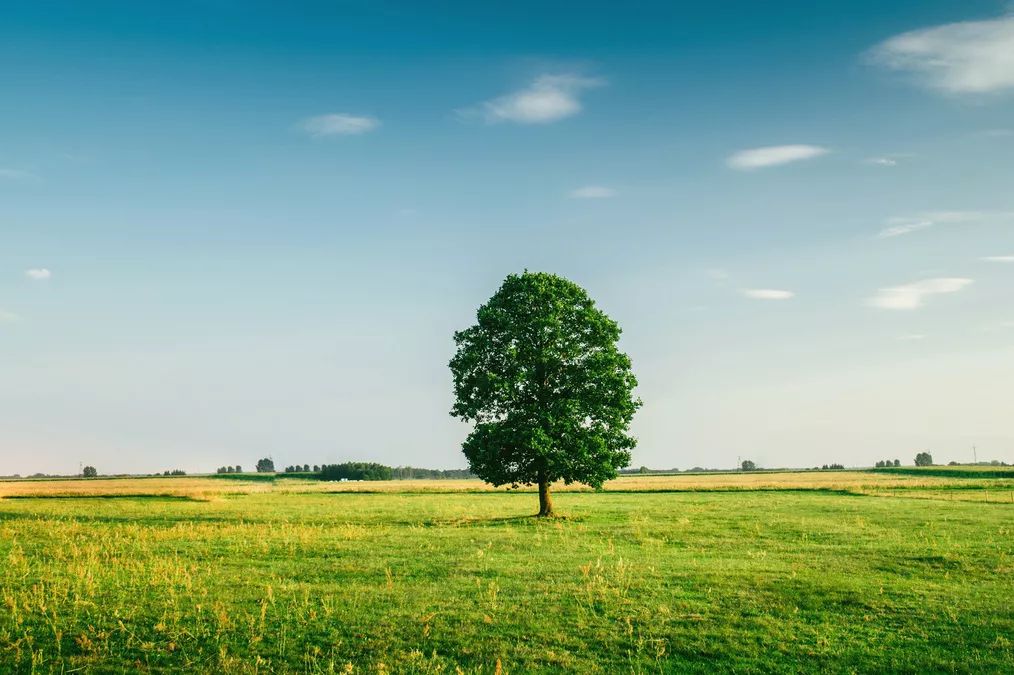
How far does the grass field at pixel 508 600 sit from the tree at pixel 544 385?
921cm

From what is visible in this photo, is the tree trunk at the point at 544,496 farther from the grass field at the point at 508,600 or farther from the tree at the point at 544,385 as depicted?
the grass field at the point at 508,600

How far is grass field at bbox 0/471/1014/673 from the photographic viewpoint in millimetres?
16906

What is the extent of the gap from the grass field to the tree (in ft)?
30.2

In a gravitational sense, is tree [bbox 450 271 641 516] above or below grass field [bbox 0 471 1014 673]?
above

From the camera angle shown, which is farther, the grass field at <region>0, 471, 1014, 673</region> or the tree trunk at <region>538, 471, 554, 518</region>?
the tree trunk at <region>538, 471, 554, 518</region>

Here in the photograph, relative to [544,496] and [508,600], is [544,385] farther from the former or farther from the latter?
[508,600]

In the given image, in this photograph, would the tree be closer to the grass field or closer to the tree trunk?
the tree trunk

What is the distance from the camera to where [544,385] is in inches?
1955

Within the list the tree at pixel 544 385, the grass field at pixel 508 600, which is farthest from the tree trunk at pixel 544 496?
the grass field at pixel 508 600

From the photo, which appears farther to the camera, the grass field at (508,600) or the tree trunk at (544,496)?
the tree trunk at (544,496)

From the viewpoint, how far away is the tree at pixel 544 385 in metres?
47.8

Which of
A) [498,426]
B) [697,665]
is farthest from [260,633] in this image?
[498,426]

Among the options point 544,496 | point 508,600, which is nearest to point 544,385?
point 544,496

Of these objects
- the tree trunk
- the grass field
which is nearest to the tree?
the tree trunk
